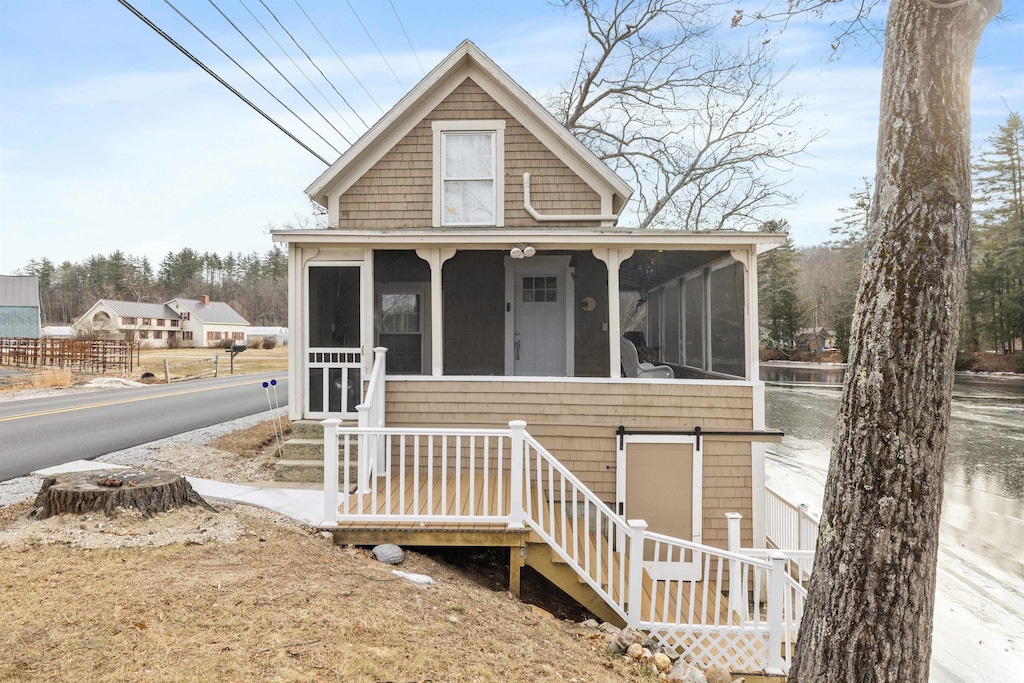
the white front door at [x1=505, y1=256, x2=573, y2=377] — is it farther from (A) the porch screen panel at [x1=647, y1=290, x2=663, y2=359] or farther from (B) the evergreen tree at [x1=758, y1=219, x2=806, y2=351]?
(B) the evergreen tree at [x1=758, y1=219, x2=806, y2=351]

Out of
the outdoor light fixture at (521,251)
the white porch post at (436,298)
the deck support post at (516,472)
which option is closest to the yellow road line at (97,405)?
the white porch post at (436,298)

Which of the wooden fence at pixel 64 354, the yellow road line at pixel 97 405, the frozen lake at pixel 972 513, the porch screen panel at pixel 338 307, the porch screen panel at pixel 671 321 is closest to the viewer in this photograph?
the frozen lake at pixel 972 513

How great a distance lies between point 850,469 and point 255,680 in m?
3.26

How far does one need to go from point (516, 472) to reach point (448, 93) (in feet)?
21.6

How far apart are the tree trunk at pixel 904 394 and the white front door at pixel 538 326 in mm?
6914

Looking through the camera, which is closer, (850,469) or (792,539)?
(850,469)

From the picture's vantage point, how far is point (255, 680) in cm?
284

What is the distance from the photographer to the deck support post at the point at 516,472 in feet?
17.0

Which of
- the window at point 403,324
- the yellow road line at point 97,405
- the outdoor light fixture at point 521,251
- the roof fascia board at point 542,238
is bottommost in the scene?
the yellow road line at point 97,405

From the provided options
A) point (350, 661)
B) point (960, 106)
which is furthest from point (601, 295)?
point (350, 661)

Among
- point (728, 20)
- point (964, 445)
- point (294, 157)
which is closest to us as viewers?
point (728, 20)

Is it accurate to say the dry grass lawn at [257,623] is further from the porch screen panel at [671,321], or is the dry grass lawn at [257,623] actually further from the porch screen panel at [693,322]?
the porch screen panel at [671,321]

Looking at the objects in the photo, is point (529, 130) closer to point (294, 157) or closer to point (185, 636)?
point (185, 636)

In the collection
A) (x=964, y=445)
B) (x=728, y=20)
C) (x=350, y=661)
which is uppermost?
(x=728, y=20)
